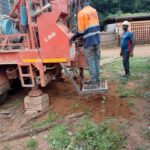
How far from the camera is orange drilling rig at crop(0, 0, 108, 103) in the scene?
6469 millimetres

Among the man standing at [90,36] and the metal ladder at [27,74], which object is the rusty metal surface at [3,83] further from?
the man standing at [90,36]

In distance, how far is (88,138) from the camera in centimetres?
552

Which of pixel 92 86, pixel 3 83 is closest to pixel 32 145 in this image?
pixel 92 86

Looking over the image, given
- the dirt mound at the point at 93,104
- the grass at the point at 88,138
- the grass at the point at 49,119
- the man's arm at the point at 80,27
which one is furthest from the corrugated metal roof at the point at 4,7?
the grass at the point at 88,138

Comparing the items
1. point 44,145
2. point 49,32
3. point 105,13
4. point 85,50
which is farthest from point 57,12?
point 105,13

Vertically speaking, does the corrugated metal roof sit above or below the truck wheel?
above

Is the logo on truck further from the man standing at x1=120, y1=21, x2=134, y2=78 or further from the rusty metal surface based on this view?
the man standing at x1=120, y1=21, x2=134, y2=78

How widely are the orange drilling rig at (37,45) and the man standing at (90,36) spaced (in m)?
0.23

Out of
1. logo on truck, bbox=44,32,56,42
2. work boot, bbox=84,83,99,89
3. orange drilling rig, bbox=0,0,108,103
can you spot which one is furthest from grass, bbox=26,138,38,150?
logo on truck, bbox=44,32,56,42

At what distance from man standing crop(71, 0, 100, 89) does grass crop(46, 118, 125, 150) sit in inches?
46.4

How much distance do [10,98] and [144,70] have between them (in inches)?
178

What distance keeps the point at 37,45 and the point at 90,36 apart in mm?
1059

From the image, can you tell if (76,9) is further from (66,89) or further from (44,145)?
(44,145)

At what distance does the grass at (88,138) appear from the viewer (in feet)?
17.4
